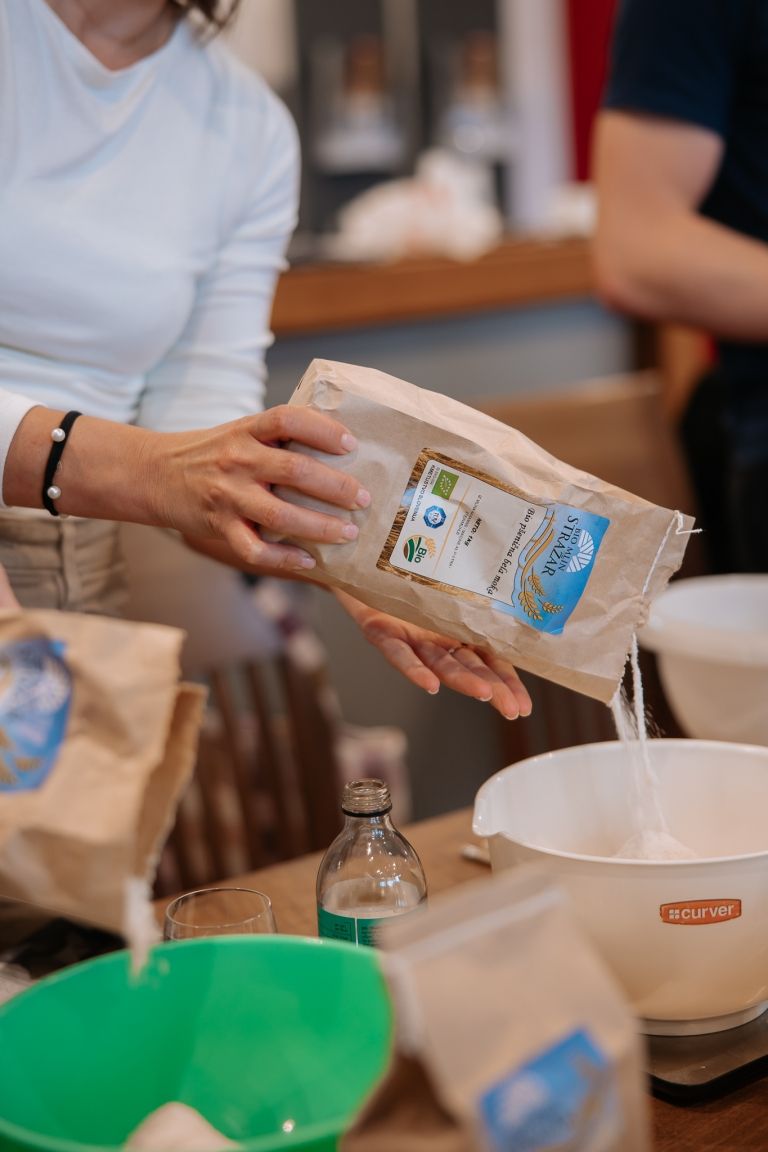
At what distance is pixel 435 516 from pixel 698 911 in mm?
298

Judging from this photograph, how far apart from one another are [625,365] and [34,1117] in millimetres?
2663

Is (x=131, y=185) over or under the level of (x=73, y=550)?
over

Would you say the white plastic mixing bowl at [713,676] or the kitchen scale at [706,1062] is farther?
the white plastic mixing bowl at [713,676]

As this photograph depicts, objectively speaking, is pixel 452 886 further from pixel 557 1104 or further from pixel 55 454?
pixel 557 1104

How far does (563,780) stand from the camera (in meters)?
1.04

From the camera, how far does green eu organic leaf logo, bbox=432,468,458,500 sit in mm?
894

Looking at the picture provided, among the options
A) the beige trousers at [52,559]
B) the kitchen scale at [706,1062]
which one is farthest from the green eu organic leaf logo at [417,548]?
the beige trousers at [52,559]

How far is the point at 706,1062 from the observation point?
2.81 feet

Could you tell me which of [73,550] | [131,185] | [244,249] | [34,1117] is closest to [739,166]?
[244,249]

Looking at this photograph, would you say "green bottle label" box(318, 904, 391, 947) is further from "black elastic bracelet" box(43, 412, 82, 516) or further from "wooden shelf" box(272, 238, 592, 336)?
"wooden shelf" box(272, 238, 592, 336)

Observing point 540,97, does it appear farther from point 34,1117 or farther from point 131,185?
point 34,1117

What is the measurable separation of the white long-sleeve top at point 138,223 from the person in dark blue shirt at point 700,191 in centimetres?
56

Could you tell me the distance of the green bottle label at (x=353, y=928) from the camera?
0.89m

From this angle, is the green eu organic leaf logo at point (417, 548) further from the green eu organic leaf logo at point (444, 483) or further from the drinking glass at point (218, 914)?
the drinking glass at point (218, 914)
